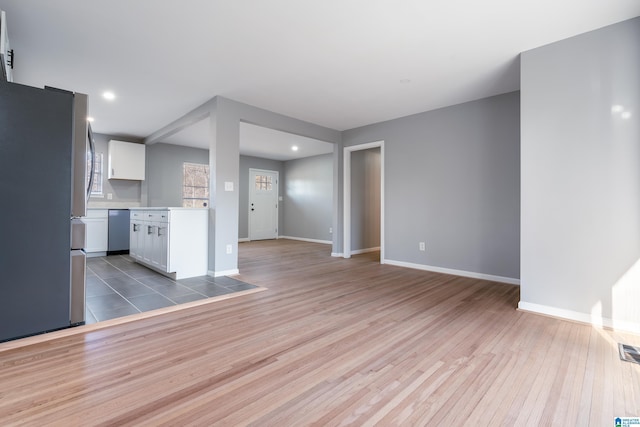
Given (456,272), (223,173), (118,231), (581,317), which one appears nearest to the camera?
(581,317)

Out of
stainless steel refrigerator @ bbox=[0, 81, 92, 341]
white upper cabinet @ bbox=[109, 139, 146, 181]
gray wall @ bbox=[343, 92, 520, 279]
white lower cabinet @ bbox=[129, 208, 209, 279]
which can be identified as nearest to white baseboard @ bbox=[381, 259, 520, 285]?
gray wall @ bbox=[343, 92, 520, 279]

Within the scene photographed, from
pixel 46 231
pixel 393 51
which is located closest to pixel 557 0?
pixel 393 51

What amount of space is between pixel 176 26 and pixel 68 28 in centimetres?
91

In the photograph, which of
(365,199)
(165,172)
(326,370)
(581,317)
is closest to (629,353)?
(581,317)

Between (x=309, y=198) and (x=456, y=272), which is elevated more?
(x=309, y=198)

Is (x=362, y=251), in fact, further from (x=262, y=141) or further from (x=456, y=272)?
(x=262, y=141)

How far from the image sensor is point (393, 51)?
9.22ft

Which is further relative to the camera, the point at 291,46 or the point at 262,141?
the point at 262,141

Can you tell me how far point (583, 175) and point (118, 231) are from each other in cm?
684

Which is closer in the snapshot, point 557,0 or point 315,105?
point 557,0

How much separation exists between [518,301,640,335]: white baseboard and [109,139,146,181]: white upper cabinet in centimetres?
683

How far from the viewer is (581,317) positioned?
2.46 meters

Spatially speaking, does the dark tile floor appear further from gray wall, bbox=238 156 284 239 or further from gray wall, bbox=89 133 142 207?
gray wall, bbox=238 156 284 239

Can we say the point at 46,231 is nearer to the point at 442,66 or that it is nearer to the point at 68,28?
the point at 68,28
